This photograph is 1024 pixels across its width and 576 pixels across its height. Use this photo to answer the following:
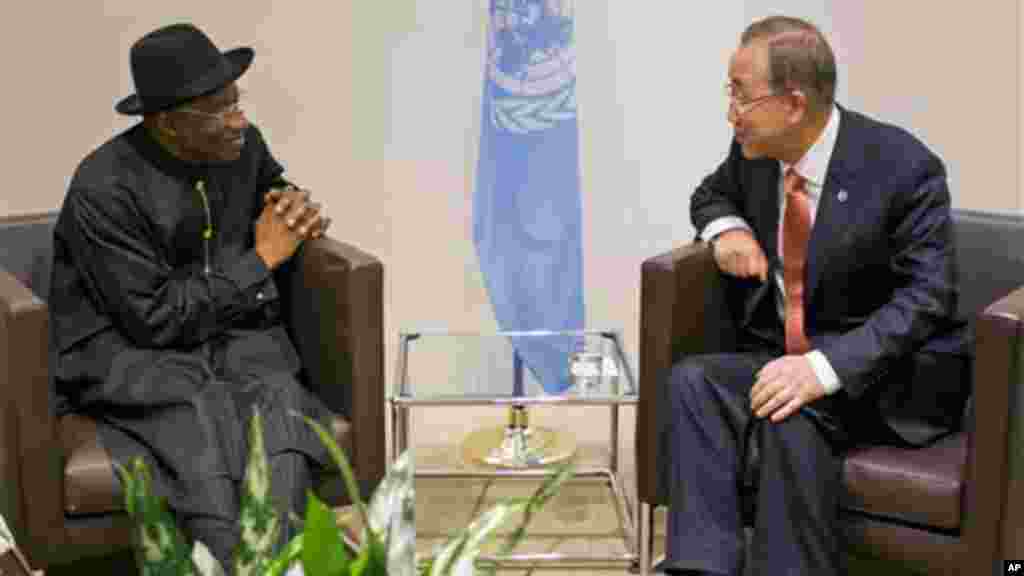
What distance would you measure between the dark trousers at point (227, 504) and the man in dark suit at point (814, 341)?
781mm

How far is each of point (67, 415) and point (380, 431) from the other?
0.67 metres

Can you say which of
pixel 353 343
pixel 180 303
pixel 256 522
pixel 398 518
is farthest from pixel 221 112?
pixel 398 518

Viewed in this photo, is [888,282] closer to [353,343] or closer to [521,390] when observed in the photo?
[521,390]

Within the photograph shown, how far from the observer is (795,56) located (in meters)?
2.72

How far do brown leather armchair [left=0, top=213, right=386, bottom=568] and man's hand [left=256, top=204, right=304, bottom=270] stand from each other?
0.16ft

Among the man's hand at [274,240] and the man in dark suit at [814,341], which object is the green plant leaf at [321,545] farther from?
the man's hand at [274,240]

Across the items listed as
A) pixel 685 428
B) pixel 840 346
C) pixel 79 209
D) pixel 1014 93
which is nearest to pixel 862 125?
pixel 840 346

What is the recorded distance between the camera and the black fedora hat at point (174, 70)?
2.79 meters

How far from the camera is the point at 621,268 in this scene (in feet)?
13.4

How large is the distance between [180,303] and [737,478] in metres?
1.23

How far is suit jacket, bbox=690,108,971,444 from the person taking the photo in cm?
268

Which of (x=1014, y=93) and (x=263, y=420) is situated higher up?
(x=1014, y=93)

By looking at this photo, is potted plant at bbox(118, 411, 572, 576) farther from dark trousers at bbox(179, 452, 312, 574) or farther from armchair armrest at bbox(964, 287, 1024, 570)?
armchair armrest at bbox(964, 287, 1024, 570)

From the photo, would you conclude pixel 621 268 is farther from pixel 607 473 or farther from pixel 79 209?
pixel 79 209
